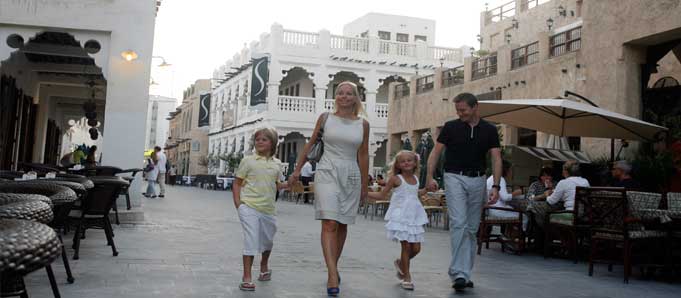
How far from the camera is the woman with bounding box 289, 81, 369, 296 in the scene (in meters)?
4.94

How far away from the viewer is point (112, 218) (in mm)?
10039

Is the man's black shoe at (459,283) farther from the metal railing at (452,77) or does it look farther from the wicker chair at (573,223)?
the metal railing at (452,77)

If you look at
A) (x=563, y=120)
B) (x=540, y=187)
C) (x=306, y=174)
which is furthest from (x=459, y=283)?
(x=306, y=174)

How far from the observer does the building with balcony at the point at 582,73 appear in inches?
504

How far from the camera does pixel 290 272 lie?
592 cm

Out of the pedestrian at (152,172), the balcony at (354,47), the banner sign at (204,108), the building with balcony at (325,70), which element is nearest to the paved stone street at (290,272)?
the pedestrian at (152,172)

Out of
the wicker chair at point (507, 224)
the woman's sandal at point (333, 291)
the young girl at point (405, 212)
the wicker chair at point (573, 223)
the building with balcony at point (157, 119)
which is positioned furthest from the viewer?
A: the building with balcony at point (157, 119)

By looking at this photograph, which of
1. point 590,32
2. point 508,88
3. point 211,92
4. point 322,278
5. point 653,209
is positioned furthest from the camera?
point 211,92

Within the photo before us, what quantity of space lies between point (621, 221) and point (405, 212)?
270 centimetres

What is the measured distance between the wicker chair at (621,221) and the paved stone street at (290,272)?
1.11 feet

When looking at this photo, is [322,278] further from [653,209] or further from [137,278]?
[653,209]

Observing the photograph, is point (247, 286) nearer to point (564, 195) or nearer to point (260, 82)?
point (564, 195)

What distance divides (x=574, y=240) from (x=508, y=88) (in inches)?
500

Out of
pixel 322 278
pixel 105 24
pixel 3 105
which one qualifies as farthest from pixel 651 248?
pixel 3 105
